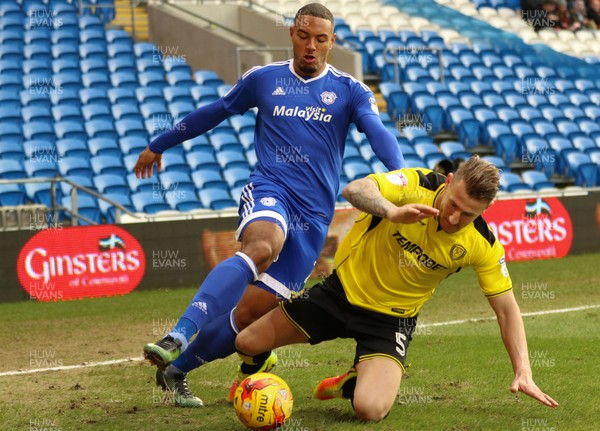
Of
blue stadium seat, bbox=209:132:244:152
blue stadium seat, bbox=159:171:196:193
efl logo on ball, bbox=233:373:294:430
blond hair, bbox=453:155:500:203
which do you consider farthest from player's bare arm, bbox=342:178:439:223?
blue stadium seat, bbox=209:132:244:152

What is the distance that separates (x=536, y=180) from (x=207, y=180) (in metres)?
7.21

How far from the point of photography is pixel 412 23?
86.1ft

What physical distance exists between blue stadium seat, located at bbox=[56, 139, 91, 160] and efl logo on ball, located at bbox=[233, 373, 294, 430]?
11817mm

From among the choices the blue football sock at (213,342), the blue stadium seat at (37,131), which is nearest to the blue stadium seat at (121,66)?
the blue stadium seat at (37,131)

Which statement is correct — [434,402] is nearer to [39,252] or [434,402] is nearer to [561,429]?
[561,429]

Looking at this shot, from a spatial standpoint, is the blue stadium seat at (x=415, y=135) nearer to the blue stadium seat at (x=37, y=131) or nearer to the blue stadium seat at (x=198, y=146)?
the blue stadium seat at (x=198, y=146)

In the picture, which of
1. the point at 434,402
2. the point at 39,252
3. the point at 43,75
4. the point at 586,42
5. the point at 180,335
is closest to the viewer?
the point at 180,335

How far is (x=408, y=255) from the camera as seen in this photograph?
6.20 metres

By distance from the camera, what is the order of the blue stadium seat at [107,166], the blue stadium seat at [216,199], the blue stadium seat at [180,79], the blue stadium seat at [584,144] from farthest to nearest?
1. the blue stadium seat at [584,144]
2. the blue stadium seat at [180,79]
3. the blue stadium seat at [107,166]
4. the blue stadium seat at [216,199]

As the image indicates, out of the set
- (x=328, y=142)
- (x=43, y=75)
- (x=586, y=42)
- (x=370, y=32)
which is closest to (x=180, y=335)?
(x=328, y=142)

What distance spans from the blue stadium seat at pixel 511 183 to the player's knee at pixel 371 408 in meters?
14.3

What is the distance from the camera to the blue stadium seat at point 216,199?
16.8 metres

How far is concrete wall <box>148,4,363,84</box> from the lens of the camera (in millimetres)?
21641

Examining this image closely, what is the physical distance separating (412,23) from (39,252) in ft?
50.2
